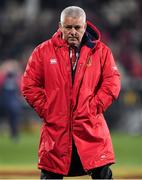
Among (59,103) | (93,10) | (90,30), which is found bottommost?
(93,10)

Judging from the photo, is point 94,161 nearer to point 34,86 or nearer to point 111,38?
point 34,86

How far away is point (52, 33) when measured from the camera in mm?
26594

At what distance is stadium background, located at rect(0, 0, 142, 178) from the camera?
81.0 ft

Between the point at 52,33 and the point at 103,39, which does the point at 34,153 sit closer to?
the point at 52,33

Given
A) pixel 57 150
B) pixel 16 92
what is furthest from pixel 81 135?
pixel 16 92

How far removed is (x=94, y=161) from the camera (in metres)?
8.54

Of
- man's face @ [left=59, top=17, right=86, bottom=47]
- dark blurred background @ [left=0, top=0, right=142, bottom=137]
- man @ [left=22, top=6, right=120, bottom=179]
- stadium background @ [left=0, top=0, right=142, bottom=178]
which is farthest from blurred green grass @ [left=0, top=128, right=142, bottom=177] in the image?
man's face @ [left=59, top=17, right=86, bottom=47]

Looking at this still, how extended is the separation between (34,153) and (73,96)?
1003cm

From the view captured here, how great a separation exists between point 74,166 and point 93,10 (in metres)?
19.7

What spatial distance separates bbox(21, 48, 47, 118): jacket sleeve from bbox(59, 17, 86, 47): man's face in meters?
0.34

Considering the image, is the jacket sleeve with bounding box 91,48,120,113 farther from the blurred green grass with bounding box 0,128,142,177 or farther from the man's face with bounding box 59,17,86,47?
the blurred green grass with bounding box 0,128,142,177

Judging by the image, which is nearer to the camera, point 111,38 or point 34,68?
point 34,68

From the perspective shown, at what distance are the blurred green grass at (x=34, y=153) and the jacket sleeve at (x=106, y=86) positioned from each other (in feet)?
18.3

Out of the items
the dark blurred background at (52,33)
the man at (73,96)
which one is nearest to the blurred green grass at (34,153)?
the dark blurred background at (52,33)
